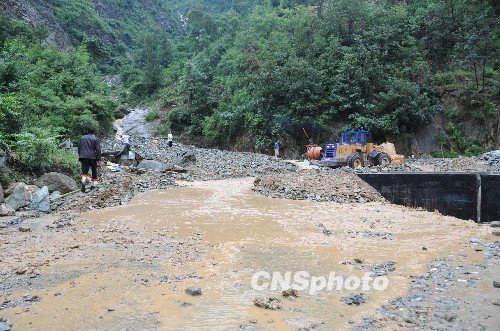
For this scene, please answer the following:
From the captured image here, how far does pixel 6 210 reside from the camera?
9.87m

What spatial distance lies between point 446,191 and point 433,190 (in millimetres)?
490

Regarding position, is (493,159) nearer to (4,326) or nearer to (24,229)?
(24,229)

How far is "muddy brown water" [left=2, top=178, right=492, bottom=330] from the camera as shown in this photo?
15.5ft

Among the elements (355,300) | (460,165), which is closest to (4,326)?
(355,300)

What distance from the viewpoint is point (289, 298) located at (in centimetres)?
529

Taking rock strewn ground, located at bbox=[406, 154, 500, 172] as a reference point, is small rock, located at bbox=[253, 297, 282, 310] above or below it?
below

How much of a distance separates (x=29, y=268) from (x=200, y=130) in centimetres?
3264

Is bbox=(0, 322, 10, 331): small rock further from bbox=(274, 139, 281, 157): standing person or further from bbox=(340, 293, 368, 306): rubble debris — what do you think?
bbox=(274, 139, 281, 157): standing person

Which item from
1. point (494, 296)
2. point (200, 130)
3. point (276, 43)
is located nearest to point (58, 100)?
point (200, 130)

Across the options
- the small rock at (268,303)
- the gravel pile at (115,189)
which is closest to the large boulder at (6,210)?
the gravel pile at (115,189)

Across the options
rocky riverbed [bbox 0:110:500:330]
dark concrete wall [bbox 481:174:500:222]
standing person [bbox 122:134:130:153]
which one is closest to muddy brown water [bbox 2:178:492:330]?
rocky riverbed [bbox 0:110:500:330]

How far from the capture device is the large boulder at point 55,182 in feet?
38.4

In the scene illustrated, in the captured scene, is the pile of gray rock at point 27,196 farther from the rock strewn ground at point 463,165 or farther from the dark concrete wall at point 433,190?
the rock strewn ground at point 463,165

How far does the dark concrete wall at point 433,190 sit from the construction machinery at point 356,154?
514 centimetres
